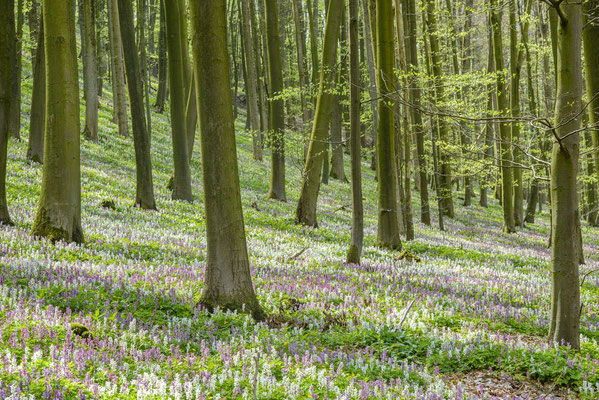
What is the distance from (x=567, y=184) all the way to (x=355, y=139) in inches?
192

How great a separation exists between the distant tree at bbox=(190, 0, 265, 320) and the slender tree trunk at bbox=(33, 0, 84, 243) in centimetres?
394

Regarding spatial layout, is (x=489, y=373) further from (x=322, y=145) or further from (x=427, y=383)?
(x=322, y=145)

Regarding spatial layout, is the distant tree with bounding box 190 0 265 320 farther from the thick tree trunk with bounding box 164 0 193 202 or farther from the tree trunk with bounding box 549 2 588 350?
the thick tree trunk with bounding box 164 0 193 202

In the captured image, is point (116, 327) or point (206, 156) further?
point (206, 156)

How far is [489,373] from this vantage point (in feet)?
16.0

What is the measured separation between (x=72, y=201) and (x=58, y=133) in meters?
1.30

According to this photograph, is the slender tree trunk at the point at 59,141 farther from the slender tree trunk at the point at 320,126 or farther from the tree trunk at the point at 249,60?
the tree trunk at the point at 249,60

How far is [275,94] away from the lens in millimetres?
18812

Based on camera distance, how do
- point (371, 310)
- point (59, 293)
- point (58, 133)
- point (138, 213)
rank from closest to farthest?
1. point (59, 293)
2. point (371, 310)
3. point (58, 133)
4. point (138, 213)

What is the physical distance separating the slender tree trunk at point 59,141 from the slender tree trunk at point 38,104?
22.2ft

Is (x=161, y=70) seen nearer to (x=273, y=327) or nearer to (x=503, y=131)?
(x=503, y=131)

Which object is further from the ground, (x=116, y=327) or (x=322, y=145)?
(x=322, y=145)

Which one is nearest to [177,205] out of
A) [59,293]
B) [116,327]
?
[59,293]

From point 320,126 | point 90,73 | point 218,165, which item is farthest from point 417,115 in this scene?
point 218,165
